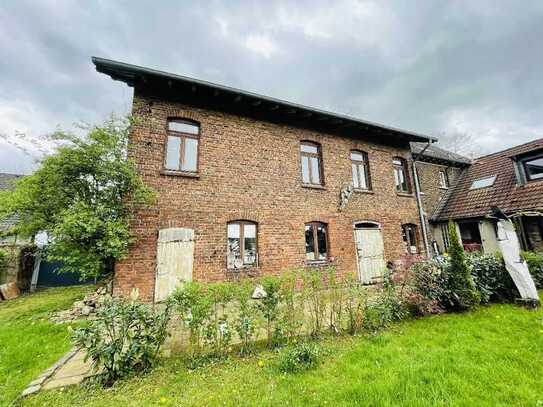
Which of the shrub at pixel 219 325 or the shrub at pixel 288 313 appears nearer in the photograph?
the shrub at pixel 219 325

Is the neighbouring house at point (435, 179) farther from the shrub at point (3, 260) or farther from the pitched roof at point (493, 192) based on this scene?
the shrub at point (3, 260)

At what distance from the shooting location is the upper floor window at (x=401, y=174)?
1112 cm

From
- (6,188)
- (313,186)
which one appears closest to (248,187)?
(313,186)

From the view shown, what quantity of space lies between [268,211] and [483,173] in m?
12.2

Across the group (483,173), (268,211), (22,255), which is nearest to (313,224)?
(268,211)

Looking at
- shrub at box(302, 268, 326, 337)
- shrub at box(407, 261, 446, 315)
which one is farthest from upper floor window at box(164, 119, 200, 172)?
shrub at box(407, 261, 446, 315)

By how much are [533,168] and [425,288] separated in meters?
10.3

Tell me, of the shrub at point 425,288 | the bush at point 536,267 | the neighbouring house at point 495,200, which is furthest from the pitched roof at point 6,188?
the neighbouring house at point 495,200

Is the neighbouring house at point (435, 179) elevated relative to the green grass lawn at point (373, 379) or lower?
elevated

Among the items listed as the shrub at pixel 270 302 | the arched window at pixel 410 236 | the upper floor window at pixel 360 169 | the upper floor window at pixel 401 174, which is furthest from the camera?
the upper floor window at pixel 401 174

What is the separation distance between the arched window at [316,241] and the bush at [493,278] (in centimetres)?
397

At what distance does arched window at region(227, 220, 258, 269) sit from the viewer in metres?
7.11

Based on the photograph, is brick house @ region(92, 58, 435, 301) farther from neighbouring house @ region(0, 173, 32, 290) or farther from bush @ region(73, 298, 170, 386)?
neighbouring house @ region(0, 173, 32, 290)

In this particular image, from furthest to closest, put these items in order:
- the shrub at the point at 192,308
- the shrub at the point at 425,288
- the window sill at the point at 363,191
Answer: the window sill at the point at 363,191
the shrub at the point at 425,288
the shrub at the point at 192,308
